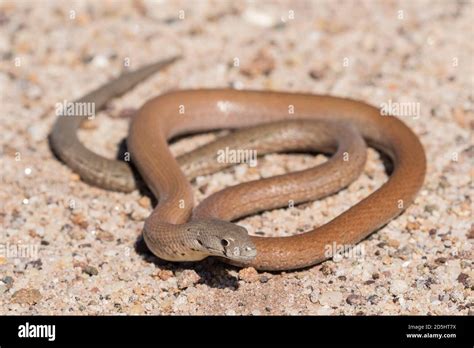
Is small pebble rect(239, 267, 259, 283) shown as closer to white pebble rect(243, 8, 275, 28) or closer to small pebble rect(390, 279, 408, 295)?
small pebble rect(390, 279, 408, 295)

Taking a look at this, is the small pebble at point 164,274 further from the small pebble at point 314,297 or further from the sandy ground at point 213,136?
the small pebble at point 314,297

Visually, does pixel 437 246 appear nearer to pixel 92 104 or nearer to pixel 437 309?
pixel 437 309

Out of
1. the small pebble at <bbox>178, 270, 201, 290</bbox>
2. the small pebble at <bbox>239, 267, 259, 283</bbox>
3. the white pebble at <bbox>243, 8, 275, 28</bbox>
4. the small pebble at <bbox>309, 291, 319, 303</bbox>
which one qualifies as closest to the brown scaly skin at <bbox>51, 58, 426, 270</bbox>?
the small pebble at <bbox>239, 267, 259, 283</bbox>

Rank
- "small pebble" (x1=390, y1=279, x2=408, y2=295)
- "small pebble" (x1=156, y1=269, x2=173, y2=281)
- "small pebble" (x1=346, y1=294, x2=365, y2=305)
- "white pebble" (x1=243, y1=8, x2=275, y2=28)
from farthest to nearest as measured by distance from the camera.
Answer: "white pebble" (x1=243, y1=8, x2=275, y2=28), "small pebble" (x1=156, y1=269, x2=173, y2=281), "small pebble" (x1=390, y1=279, x2=408, y2=295), "small pebble" (x1=346, y1=294, x2=365, y2=305)

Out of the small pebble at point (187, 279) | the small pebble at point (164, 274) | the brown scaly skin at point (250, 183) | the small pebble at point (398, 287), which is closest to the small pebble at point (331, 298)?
the brown scaly skin at point (250, 183)

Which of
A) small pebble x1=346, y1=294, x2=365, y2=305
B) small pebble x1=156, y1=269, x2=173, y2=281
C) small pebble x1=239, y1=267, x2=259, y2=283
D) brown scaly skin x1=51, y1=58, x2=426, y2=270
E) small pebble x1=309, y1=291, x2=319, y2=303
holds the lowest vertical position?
small pebble x1=346, y1=294, x2=365, y2=305

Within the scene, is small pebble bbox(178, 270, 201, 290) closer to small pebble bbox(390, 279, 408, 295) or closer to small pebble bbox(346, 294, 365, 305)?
small pebble bbox(346, 294, 365, 305)

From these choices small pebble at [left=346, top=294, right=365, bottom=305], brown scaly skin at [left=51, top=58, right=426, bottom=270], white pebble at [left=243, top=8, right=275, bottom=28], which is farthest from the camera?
white pebble at [left=243, top=8, right=275, bottom=28]

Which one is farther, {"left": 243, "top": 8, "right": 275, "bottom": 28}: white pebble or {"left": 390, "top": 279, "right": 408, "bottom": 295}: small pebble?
{"left": 243, "top": 8, "right": 275, "bottom": 28}: white pebble

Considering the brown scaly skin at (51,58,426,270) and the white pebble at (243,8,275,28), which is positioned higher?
the white pebble at (243,8,275,28)
